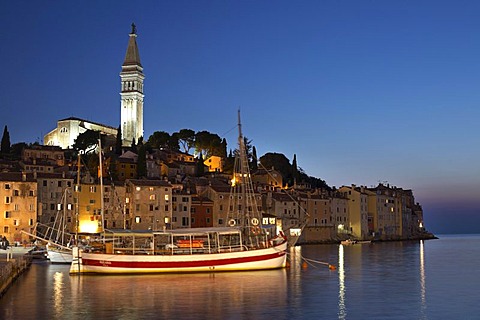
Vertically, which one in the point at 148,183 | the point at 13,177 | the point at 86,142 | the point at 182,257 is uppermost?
the point at 86,142

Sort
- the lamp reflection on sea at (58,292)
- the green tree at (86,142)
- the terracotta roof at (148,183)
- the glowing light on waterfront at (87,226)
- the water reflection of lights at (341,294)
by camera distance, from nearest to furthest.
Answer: the water reflection of lights at (341,294) → the lamp reflection on sea at (58,292) → the glowing light on waterfront at (87,226) → the terracotta roof at (148,183) → the green tree at (86,142)

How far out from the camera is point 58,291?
99.1ft

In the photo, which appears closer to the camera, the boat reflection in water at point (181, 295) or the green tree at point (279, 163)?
the boat reflection in water at point (181, 295)

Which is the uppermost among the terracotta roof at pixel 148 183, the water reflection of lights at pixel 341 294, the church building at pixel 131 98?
the church building at pixel 131 98

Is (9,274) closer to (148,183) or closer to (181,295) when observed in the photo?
(181,295)

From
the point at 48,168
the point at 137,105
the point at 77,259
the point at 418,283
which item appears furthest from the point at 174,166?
the point at 418,283

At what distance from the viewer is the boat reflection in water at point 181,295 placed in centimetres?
2403

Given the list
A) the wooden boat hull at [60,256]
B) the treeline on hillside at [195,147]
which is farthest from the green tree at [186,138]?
the wooden boat hull at [60,256]

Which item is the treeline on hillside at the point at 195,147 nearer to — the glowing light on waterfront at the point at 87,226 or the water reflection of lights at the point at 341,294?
the glowing light on waterfront at the point at 87,226

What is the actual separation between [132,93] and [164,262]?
10062 centimetres

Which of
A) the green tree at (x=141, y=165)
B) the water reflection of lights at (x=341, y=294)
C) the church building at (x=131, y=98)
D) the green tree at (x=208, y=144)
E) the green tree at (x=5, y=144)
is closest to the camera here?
the water reflection of lights at (x=341, y=294)

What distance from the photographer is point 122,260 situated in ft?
126

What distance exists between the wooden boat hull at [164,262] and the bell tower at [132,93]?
308 ft

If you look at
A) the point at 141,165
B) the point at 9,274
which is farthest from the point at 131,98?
the point at 9,274
